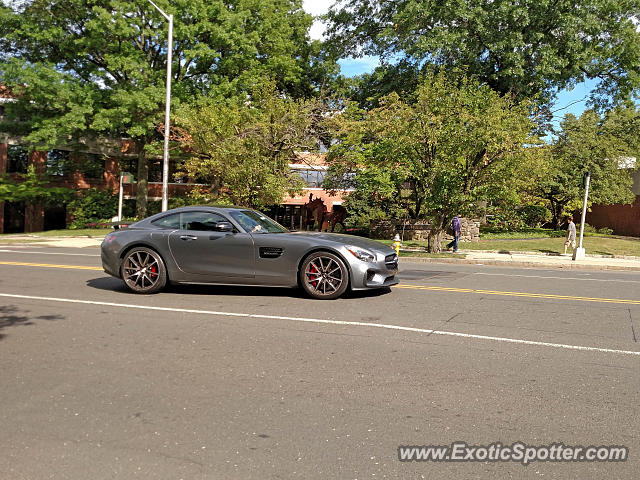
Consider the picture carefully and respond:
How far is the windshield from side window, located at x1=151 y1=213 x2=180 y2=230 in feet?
3.07

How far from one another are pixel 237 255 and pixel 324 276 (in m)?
1.41

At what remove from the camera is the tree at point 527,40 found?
26.5m

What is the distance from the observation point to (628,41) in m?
28.5

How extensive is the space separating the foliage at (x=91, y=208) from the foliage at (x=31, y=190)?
873 mm

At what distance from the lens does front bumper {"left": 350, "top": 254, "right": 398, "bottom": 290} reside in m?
7.87

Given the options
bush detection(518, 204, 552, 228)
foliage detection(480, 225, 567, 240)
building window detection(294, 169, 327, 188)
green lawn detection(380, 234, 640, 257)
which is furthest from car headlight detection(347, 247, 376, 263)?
building window detection(294, 169, 327, 188)

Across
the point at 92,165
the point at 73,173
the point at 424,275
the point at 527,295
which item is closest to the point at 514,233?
the point at 424,275

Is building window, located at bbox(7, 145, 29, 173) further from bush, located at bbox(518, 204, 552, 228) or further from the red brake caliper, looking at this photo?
the red brake caliper

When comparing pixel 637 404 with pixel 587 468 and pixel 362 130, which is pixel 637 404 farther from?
pixel 362 130

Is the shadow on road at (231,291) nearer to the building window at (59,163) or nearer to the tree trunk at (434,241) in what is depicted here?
the tree trunk at (434,241)

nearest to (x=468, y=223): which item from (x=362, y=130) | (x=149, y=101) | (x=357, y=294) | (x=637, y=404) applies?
(x=362, y=130)

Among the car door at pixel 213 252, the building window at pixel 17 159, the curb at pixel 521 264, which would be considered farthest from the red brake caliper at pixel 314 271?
the building window at pixel 17 159

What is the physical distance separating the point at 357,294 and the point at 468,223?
20.8m

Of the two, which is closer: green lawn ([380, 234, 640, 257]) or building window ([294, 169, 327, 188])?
green lawn ([380, 234, 640, 257])
